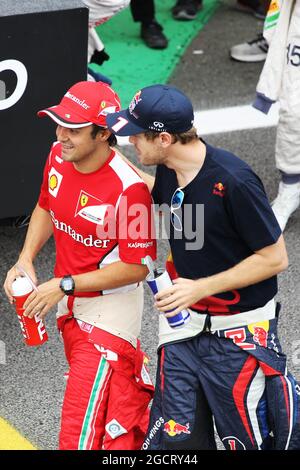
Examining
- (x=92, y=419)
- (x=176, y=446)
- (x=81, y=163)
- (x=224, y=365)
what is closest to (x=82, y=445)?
(x=92, y=419)

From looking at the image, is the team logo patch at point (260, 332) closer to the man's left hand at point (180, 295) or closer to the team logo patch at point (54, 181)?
the man's left hand at point (180, 295)

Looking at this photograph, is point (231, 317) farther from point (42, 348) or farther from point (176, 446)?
point (42, 348)

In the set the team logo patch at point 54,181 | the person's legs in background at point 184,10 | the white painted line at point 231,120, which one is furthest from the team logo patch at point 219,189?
the person's legs in background at point 184,10

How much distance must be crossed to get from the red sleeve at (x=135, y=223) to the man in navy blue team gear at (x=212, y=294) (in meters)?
0.08

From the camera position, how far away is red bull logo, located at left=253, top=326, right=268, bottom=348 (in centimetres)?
409

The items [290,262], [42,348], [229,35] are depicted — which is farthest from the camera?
[229,35]

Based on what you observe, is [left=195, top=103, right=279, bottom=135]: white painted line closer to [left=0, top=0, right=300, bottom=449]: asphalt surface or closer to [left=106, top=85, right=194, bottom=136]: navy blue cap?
[left=0, top=0, right=300, bottom=449]: asphalt surface

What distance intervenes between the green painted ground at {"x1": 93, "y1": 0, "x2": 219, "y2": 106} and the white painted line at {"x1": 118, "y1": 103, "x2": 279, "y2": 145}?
70 centimetres

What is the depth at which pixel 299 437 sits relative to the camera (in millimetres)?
4105

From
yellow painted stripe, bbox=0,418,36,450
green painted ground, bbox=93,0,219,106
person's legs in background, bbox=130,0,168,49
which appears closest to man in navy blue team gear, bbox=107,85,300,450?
yellow painted stripe, bbox=0,418,36,450

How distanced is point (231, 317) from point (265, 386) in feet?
0.99

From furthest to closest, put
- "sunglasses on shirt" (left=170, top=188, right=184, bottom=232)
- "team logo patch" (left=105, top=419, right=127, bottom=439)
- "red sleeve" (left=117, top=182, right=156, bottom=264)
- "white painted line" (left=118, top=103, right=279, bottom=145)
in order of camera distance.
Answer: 1. "white painted line" (left=118, top=103, right=279, bottom=145)
2. "team logo patch" (left=105, top=419, right=127, bottom=439)
3. "red sleeve" (left=117, top=182, right=156, bottom=264)
4. "sunglasses on shirt" (left=170, top=188, right=184, bottom=232)

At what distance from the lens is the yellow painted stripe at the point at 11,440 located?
15.9 ft

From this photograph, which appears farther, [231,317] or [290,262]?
[290,262]
